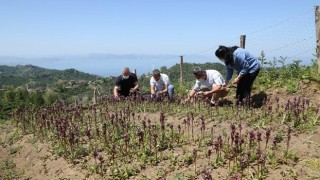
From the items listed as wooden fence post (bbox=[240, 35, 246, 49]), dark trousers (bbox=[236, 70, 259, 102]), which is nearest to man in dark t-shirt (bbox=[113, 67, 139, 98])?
dark trousers (bbox=[236, 70, 259, 102])

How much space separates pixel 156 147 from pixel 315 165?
9.57 ft

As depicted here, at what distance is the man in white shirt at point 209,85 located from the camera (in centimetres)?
1083

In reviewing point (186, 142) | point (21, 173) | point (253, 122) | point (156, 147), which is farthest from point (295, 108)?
Result: point (21, 173)

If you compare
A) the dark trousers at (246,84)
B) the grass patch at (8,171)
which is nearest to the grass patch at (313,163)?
the dark trousers at (246,84)

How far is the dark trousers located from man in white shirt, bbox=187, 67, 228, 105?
486 millimetres

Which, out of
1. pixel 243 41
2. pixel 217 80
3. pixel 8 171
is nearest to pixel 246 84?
pixel 217 80

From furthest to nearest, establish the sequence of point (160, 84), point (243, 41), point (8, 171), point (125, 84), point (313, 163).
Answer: point (243, 41), point (125, 84), point (160, 84), point (8, 171), point (313, 163)

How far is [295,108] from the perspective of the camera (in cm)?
847

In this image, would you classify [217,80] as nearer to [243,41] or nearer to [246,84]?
[246,84]

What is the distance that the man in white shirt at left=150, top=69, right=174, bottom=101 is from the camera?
41.8 ft

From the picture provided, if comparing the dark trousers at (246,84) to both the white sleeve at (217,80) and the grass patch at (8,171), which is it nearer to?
the white sleeve at (217,80)

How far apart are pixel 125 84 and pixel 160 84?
167 centimetres

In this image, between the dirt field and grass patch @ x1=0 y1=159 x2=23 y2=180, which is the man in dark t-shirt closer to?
the dirt field

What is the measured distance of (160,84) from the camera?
13.1 metres
